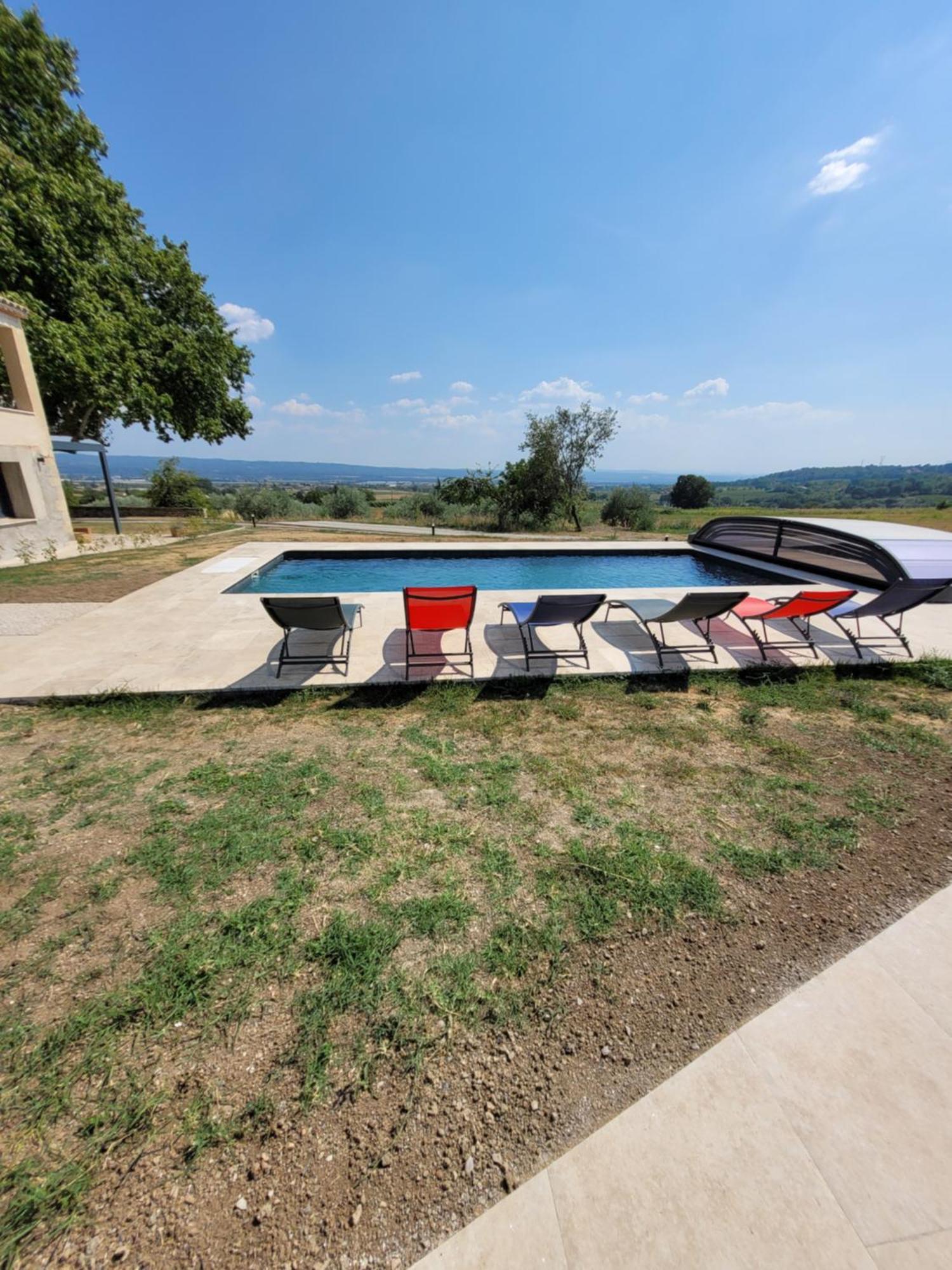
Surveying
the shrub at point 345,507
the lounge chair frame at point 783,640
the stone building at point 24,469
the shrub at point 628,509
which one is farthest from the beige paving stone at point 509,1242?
the shrub at point 345,507

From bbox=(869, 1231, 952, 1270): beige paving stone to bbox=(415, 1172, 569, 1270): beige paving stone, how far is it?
932mm

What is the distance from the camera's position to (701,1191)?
5.03 ft

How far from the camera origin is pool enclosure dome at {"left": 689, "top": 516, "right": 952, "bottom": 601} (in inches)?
374

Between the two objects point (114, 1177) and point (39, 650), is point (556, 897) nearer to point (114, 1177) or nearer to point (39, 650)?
point (114, 1177)

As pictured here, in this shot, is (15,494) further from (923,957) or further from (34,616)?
(923,957)

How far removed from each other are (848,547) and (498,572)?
7934 mm

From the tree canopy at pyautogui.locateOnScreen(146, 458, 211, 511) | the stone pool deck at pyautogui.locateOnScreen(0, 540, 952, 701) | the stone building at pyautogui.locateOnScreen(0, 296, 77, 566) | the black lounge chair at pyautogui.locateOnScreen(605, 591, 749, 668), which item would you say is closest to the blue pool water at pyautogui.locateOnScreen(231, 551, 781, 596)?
the stone pool deck at pyautogui.locateOnScreen(0, 540, 952, 701)

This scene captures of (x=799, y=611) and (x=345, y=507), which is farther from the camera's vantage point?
(x=345, y=507)

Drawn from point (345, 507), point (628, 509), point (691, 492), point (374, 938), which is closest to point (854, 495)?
point (691, 492)

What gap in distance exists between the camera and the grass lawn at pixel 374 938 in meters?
1.56

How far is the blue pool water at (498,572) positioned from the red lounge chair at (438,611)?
496cm

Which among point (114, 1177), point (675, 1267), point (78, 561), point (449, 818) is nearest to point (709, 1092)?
point (675, 1267)

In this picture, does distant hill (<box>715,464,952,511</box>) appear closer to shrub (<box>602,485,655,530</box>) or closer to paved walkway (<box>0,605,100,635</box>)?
shrub (<box>602,485,655,530</box>)

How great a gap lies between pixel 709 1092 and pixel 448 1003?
1048mm
